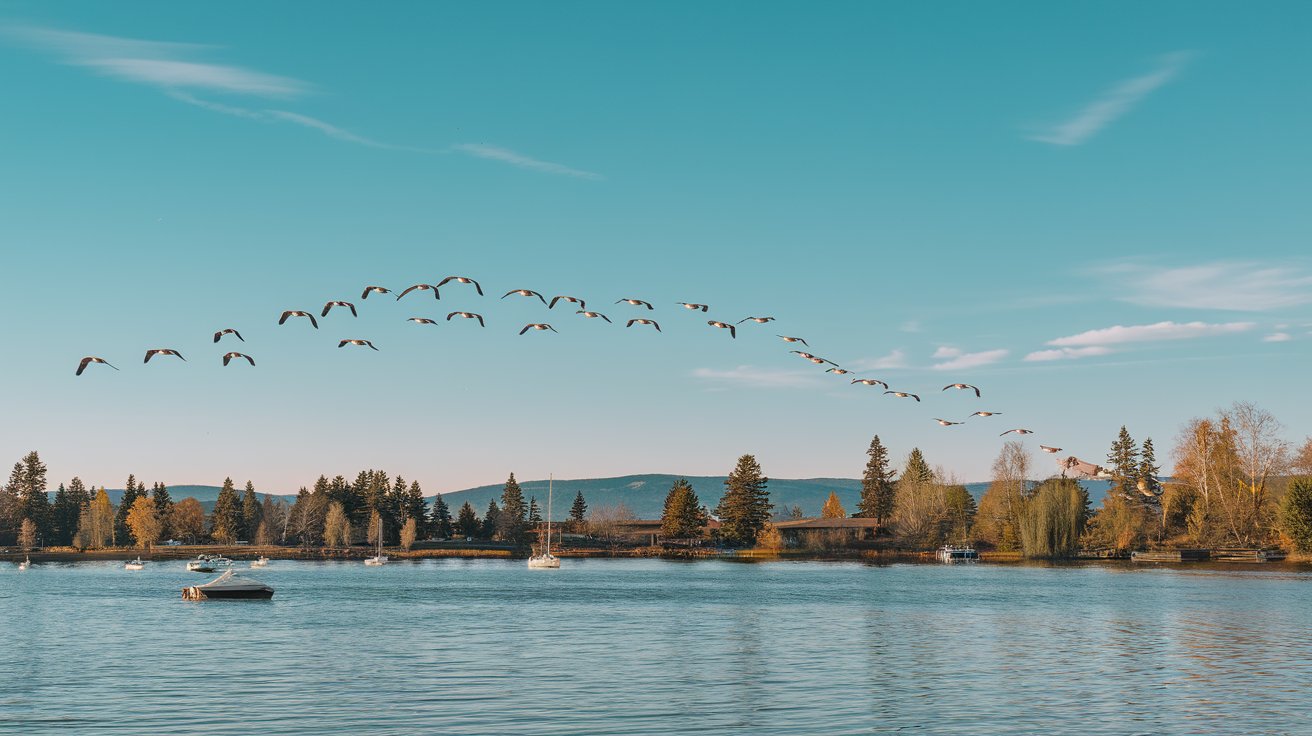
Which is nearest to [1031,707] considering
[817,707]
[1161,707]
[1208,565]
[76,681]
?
[1161,707]

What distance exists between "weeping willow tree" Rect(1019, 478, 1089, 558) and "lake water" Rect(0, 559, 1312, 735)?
66373 millimetres

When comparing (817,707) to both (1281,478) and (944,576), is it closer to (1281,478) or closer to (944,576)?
(944,576)

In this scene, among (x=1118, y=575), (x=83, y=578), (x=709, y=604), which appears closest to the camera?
(x=709, y=604)

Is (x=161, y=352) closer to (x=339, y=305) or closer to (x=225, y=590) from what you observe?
(x=339, y=305)

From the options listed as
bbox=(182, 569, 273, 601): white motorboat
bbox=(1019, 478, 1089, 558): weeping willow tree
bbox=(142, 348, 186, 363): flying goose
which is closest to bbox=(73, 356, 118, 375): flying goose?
bbox=(142, 348, 186, 363): flying goose

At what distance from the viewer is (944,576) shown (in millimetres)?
127812

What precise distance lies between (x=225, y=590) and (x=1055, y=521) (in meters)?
117

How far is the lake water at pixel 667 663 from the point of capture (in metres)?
32.4

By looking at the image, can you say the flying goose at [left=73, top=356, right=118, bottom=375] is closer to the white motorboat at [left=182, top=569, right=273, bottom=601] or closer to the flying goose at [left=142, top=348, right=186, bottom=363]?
the flying goose at [left=142, top=348, right=186, bottom=363]

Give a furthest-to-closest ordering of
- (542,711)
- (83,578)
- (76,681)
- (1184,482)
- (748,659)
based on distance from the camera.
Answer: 1. (1184,482)
2. (83,578)
3. (748,659)
4. (76,681)
5. (542,711)

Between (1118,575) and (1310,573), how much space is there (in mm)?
18167

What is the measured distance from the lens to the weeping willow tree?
160m

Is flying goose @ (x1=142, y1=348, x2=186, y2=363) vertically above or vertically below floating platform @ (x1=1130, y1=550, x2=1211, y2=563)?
above

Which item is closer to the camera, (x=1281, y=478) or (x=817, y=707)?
(x=817, y=707)
